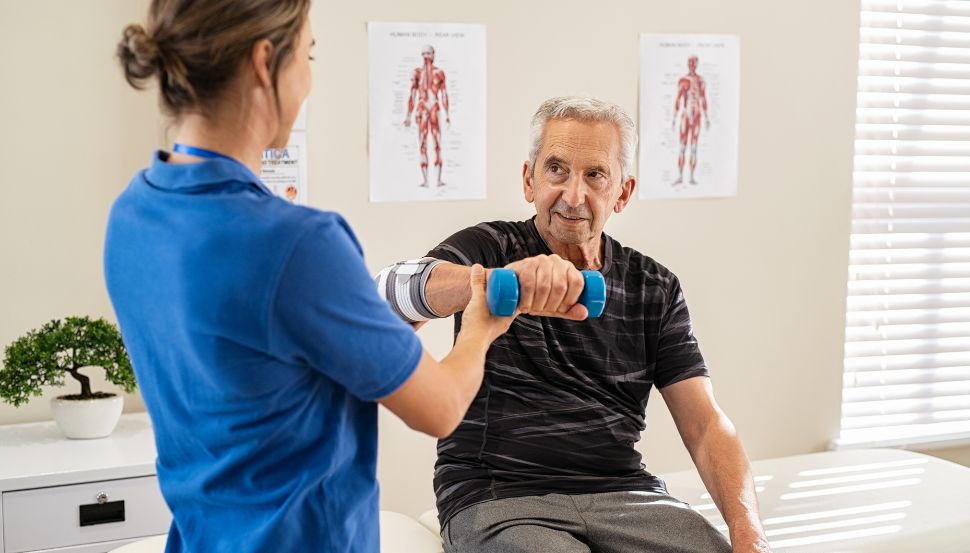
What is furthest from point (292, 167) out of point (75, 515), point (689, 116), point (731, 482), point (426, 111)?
point (731, 482)

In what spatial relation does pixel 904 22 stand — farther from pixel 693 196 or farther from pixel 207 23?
pixel 207 23

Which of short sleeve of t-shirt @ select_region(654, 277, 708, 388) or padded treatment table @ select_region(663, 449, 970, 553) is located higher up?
short sleeve of t-shirt @ select_region(654, 277, 708, 388)

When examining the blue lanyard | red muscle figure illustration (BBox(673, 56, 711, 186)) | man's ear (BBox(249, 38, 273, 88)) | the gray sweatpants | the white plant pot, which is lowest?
the gray sweatpants

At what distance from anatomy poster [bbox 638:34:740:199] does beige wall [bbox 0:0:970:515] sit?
0.05 metres

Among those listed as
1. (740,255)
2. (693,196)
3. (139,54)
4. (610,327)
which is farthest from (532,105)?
(139,54)

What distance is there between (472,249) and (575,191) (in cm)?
26

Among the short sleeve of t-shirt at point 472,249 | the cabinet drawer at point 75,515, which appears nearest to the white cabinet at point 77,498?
the cabinet drawer at point 75,515

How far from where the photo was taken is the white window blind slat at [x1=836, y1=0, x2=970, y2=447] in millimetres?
3469

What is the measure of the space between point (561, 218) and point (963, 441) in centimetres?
243

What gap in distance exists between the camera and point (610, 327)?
2.11m

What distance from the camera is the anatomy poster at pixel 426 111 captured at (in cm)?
288

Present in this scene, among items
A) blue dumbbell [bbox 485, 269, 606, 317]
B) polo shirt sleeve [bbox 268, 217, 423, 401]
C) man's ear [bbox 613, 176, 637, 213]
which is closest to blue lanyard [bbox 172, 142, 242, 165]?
polo shirt sleeve [bbox 268, 217, 423, 401]

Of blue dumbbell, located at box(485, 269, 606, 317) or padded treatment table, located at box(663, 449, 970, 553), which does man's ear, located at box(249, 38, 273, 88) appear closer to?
blue dumbbell, located at box(485, 269, 606, 317)

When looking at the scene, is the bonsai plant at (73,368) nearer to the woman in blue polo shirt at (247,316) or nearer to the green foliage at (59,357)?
the green foliage at (59,357)
